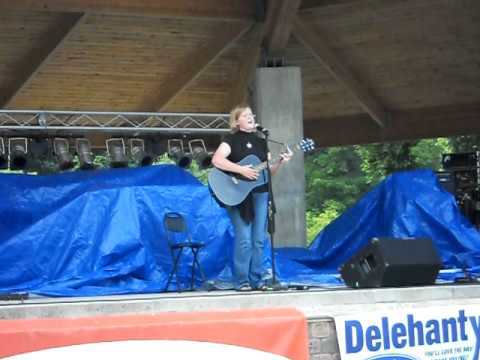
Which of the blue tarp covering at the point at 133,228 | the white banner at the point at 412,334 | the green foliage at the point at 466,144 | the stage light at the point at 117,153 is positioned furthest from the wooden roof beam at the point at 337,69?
the green foliage at the point at 466,144

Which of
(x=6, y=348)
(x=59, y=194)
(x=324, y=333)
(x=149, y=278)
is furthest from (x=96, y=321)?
(x=59, y=194)

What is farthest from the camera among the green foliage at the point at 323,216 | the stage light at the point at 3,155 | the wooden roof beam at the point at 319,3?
the green foliage at the point at 323,216

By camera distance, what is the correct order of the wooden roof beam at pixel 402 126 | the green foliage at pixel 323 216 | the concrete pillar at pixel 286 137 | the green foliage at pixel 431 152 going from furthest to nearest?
the green foliage at pixel 323 216, the green foliage at pixel 431 152, the wooden roof beam at pixel 402 126, the concrete pillar at pixel 286 137

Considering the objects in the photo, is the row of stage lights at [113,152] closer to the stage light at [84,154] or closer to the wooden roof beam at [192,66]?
the stage light at [84,154]

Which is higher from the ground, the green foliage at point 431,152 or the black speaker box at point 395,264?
the green foliage at point 431,152

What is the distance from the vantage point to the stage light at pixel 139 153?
35.7ft

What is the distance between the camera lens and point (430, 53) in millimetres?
12969

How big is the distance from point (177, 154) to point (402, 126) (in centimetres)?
512

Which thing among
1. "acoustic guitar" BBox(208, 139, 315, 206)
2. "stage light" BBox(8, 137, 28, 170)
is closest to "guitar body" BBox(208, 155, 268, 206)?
"acoustic guitar" BBox(208, 139, 315, 206)

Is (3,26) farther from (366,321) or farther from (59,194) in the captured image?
(366,321)

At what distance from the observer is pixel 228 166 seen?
22.1 feet

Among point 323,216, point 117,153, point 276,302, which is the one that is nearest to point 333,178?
point 323,216

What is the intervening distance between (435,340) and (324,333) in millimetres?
677

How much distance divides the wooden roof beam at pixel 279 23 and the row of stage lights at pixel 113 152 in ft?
5.08
